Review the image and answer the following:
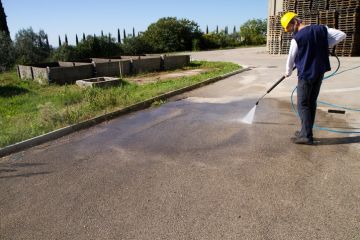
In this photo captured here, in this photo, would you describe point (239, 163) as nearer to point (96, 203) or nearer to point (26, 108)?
point (96, 203)

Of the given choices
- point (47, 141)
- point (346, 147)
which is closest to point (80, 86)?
point (47, 141)

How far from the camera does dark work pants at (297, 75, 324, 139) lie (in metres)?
4.79

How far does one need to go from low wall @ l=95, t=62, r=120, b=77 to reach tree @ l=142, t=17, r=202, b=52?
18.3 meters

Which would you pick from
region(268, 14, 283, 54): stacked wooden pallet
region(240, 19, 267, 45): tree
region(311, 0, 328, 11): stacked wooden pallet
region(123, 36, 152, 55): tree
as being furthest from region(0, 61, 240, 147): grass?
region(240, 19, 267, 45): tree

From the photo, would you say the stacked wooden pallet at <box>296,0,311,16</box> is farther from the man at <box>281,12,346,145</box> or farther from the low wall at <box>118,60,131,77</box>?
the man at <box>281,12,346,145</box>

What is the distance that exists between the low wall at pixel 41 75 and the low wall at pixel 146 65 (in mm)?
4057

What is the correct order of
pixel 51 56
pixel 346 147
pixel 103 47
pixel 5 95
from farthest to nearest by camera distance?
pixel 103 47, pixel 51 56, pixel 5 95, pixel 346 147

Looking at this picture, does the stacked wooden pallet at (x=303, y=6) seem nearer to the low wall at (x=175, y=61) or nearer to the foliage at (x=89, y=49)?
the low wall at (x=175, y=61)

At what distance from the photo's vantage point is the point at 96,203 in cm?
357

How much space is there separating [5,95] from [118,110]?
17.0ft

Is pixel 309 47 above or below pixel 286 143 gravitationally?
above

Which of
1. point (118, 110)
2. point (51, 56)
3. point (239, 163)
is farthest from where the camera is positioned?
point (51, 56)

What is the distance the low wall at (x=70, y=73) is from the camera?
39.2 ft

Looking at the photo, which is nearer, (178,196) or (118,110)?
(178,196)
